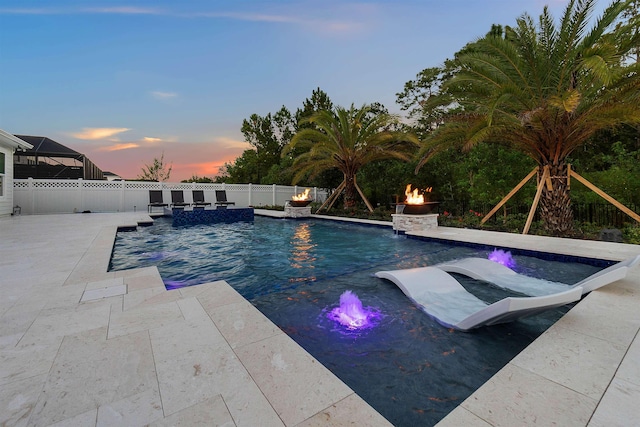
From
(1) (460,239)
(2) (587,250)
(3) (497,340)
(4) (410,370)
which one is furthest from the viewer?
(1) (460,239)

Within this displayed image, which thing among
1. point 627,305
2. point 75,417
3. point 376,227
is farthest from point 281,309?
point 376,227

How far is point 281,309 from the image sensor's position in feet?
10.5

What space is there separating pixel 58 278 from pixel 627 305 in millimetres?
6776

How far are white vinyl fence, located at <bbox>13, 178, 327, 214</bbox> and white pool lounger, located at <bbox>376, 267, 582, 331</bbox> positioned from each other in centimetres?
1597

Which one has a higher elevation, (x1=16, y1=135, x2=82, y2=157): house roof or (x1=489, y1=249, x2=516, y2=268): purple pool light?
(x1=16, y1=135, x2=82, y2=157): house roof

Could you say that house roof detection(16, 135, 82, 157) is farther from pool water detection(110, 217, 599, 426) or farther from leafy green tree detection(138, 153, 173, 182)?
pool water detection(110, 217, 599, 426)

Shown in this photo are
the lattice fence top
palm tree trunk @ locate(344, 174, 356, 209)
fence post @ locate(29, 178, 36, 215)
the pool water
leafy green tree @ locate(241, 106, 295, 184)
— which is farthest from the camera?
leafy green tree @ locate(241, 106, 295, 184)

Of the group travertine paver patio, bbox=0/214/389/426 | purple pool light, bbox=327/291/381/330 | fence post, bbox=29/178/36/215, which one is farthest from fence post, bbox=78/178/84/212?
purple pool light, bbox=327/291/381/330

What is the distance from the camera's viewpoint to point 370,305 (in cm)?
331

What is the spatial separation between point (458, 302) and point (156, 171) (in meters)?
32.6

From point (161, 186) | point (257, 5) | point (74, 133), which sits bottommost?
point (161, 186)

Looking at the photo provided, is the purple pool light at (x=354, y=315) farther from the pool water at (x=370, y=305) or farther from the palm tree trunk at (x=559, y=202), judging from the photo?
the palm tree trunk at (x=559, y=202)

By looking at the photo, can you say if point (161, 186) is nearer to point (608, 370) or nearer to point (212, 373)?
point (212, 373)

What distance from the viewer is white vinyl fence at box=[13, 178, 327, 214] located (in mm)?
13039
